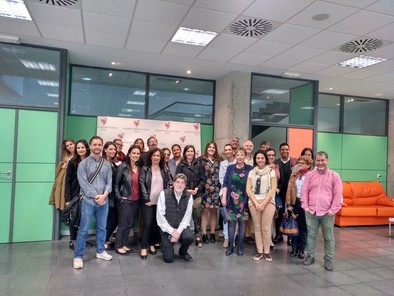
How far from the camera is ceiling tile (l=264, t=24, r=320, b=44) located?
3.88 metres

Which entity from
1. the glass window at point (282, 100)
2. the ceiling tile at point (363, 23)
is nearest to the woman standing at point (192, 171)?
the glass window at point (282, 100)

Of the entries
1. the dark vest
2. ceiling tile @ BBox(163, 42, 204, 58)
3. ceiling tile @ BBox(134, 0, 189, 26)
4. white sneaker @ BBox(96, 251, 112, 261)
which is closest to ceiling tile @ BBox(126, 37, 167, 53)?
ceiling tile @ BBox(163, 42, 204, 58)

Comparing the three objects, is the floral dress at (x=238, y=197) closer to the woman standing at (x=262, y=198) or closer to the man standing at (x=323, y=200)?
the woman standing at (x=262, y=198)

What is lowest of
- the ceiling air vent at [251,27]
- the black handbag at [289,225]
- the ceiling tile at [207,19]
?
the black handbag at [289,225]

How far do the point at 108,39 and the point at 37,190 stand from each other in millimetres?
2586

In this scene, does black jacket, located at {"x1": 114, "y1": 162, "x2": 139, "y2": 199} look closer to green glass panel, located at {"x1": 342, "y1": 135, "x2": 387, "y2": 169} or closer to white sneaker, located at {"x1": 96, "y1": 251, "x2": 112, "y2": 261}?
white sneaker, located at {"x1": 96, "y1": 251, "x2": 112, "y2": 261}

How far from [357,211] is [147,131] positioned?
466 centimetres

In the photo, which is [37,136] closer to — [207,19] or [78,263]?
[78,263]

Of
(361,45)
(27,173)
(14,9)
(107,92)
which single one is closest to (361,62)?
(361,45)

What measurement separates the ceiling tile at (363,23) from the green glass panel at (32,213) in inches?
189

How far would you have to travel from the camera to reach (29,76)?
4770mm

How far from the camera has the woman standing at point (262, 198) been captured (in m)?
3.97

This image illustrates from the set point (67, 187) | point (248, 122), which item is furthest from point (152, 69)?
point (67, 187)

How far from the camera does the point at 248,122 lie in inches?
232
